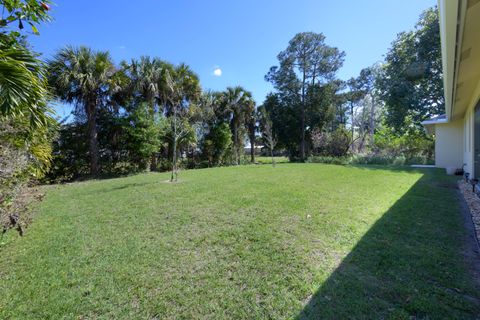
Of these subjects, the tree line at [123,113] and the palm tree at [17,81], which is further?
the tree line at [123,113]

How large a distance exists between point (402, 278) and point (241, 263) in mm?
1786

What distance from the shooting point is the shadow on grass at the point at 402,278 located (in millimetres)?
1995

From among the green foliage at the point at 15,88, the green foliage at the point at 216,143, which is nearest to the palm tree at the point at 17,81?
the green foliage at the point at 15,88

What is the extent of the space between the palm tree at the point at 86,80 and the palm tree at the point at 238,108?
9123 mm

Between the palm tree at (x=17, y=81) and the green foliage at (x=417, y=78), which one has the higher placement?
the green foliage at (x=417, y=78)

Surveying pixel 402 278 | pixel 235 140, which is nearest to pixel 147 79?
pixel 235 140

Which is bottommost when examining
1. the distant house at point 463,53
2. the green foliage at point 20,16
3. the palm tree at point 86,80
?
the green foliage at point 20,16

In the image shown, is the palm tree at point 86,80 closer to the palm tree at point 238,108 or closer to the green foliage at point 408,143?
the palm tree at point 238,108

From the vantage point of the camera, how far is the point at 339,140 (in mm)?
20703

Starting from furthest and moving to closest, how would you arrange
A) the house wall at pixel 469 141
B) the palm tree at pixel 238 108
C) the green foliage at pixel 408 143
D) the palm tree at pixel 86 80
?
the palm tree at pixel 238 108
the green foliage at pixel 408 143
the palm tree at pixel 86 80
the house wall at pixel 469 141

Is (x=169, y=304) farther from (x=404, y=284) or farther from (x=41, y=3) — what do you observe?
(x=41, y=3)

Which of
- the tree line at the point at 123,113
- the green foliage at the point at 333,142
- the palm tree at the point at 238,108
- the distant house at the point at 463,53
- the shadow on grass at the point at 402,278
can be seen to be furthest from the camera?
the green foliage at the point at 333,142

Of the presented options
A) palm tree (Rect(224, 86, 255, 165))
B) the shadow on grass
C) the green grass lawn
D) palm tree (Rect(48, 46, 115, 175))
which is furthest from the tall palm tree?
the shadow on grass

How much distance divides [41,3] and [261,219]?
4.03 metres
